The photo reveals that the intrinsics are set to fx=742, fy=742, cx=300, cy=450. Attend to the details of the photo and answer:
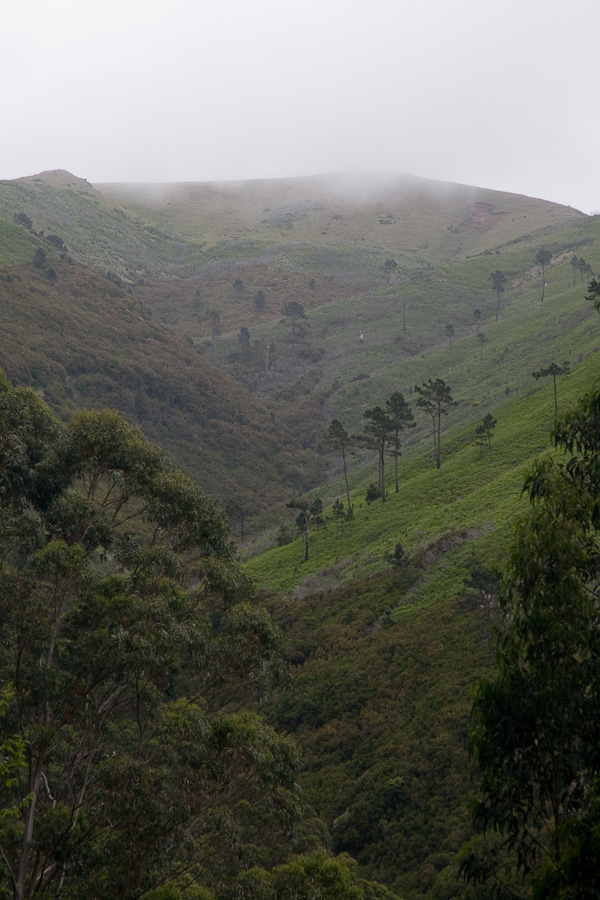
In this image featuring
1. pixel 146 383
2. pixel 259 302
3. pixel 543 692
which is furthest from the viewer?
pixel 259 302

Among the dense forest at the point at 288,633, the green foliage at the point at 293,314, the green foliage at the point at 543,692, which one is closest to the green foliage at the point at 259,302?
the green foliage at the point at 293,314

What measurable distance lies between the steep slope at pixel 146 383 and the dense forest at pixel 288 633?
0.50 metres

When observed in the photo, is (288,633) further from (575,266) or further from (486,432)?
(575,266)

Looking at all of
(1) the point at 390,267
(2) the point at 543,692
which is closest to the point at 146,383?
(1) the point at 390,267

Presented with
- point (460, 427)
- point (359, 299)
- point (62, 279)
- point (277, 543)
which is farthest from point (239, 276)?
point (277, 543)

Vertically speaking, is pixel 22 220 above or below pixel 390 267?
above

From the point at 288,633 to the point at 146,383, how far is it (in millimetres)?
58967

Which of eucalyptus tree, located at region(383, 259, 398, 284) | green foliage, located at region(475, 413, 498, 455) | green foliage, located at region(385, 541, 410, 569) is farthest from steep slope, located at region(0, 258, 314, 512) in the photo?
eucalyptus tree, located at region(383, 259, 398, 284)

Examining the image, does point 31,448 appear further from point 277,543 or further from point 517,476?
point 277,543

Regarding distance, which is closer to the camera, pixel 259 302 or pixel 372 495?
pixel 372 495

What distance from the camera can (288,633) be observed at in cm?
4709

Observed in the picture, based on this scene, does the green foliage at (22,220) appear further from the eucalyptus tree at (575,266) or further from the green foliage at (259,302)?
the eucalyptus tree at (575,266)

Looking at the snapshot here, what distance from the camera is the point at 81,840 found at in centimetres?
1509

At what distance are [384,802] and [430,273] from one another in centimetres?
13669
